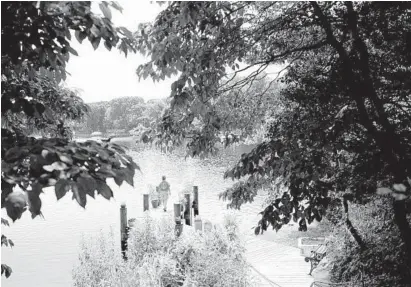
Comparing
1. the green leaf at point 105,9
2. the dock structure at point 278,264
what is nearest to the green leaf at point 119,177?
the green leaf at point 105,9

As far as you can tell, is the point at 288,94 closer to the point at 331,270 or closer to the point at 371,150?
the point at 371,150

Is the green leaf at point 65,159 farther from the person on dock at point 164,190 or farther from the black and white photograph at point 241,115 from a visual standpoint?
the person on dock at point 164,190

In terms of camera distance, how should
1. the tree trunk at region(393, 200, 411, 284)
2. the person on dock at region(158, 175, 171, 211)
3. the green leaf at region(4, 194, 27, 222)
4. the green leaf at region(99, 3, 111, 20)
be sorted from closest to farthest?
the green leaf at region(4, 194, 27, 222), the green leaf at region(99, 3, 111, 20), the tree trunk at region(393, 200, 411, 284), the person on dock at region(158, 175, 171, 211)

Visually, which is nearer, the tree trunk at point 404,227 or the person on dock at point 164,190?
the tree trunk at point 404,227

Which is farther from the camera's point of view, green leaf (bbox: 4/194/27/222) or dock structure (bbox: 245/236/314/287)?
dock structure (bbox: 245/236/314/287)

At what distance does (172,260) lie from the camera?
9.06 meters

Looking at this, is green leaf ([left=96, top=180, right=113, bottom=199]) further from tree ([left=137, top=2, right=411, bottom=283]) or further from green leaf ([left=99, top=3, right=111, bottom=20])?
tree ([left=137, top=2, right=411, bottom=283])

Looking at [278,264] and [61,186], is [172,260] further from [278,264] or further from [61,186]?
[61,186]

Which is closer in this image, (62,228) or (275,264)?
(275,264)

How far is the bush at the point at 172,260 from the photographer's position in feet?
29.1

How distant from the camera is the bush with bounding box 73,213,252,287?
8.86 m

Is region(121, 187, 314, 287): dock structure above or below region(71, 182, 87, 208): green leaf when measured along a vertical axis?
below

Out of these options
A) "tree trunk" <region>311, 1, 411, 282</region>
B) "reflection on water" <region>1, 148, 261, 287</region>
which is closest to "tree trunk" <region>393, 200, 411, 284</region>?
"tree trunk" <region>311, 1, 411, 282</region>

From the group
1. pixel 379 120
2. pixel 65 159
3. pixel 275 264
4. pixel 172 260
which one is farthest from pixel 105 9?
pixel 275 264
